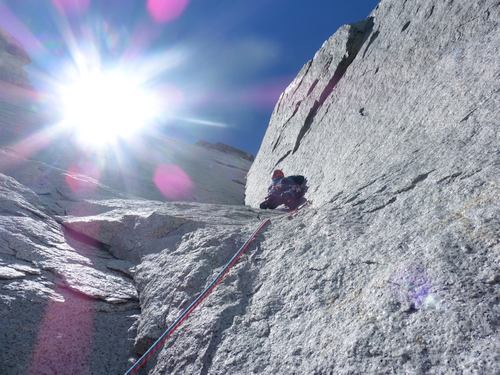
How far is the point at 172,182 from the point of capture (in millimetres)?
11422

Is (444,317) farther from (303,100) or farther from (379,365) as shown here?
(303,100)

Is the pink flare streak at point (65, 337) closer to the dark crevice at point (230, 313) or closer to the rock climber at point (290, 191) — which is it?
Answer: the dark crevice at point (230, 313)

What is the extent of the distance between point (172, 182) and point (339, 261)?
30.0 feet

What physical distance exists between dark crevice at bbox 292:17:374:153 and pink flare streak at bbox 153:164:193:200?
131 inches

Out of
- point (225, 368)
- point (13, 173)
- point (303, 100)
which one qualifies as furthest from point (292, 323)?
point (303, 100)

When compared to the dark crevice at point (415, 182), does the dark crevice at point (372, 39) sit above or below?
above

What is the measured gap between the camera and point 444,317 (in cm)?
181

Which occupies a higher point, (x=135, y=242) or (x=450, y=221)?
(x=135, y=242)

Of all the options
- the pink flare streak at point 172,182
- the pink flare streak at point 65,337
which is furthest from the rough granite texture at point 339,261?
the pink flare streak at point 172,182

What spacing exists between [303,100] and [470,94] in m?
6.38

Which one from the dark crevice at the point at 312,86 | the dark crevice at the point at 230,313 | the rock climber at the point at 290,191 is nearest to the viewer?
the dark crevice at the point at 230,313

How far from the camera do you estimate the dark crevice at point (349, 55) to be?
8.05 meters

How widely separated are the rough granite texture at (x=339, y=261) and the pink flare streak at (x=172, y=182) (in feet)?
12.8

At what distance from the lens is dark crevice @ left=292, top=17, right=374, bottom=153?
805 centimetres
